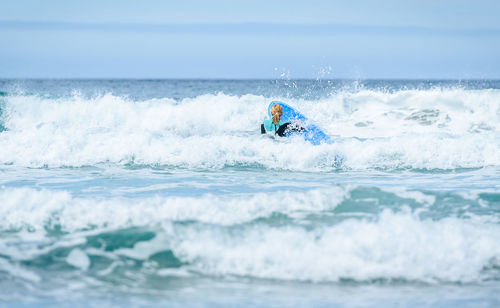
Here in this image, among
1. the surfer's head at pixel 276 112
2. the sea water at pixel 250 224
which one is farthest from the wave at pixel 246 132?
the surfer's head at pixel 276 112

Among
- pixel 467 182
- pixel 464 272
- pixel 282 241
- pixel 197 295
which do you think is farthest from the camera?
pixel 467 182

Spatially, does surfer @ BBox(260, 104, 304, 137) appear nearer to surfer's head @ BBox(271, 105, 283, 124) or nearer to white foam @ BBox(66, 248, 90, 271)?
surfer's head @ BBox(271, 105, 283, 124)

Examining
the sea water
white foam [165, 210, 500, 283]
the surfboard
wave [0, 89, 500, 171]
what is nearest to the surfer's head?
the surfboard

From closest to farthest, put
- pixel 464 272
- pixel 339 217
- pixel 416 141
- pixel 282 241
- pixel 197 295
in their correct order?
pixel 197 295 < pixel 464 272 < pixel 282 241 < pixel 339 217 < pixel 416 141

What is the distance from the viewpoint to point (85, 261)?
15.6 ft

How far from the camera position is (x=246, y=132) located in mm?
15289

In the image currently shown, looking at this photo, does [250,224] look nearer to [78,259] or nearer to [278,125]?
[78,259]

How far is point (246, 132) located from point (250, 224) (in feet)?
32.5

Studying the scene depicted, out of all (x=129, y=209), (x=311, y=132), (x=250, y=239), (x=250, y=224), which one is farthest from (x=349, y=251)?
(x=311, y=132)

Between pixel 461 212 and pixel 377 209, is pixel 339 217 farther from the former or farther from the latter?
pixel 461 212

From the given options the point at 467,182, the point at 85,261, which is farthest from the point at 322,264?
the point at 467,182

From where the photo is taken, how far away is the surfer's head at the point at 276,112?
34.2 feet

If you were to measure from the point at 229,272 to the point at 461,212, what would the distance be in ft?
9.67

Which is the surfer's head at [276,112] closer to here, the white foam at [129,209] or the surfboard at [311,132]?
the surfboard at [311,132]
